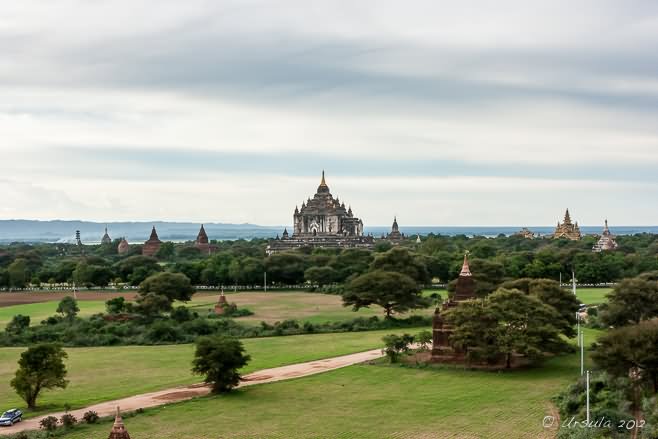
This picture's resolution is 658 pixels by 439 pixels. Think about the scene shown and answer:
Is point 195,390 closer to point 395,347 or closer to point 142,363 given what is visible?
point 142,363

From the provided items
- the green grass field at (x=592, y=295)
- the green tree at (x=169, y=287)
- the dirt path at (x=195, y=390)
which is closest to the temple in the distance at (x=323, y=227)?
the green grass field at (x=592, y=295)

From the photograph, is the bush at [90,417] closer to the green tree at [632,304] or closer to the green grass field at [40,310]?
the green tree at [632,304]

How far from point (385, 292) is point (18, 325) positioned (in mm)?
33276

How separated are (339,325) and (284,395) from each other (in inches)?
1145

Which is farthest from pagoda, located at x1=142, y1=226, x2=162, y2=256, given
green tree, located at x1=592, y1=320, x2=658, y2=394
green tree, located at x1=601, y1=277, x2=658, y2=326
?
green tree, located at x1=592, y1=320, x2=658, y2=394

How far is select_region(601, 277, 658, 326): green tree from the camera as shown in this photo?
56.1 meters

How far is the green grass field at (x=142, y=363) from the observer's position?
46.2 meters

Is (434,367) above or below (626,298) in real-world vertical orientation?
below

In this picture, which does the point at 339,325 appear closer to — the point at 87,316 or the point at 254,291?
the point at 87,316

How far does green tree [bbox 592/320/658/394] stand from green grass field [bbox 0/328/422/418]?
888 inches

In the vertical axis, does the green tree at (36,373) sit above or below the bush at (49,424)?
above

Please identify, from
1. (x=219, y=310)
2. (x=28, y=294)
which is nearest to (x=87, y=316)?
(x=219, y=310)

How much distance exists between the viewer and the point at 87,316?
83938mm

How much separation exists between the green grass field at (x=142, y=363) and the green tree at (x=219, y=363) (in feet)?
10.5
